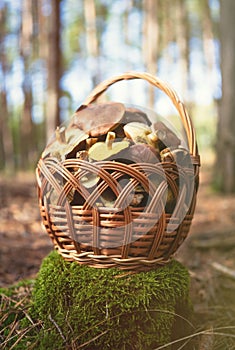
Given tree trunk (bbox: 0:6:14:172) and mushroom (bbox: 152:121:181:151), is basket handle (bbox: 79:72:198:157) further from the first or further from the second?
tree trunk (bbox: 0:6:14:172)

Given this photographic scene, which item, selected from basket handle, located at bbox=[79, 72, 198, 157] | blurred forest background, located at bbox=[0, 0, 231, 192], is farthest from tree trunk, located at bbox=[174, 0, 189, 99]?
basket handle, located at bbox=[79, 72, 198, 157]

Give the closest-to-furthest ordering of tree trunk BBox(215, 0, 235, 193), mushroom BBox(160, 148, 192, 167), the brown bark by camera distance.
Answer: mushroom BBox(160, 148, 192, 167) → tree trunk BBox(215, 0, 235, 193) → the brown bark

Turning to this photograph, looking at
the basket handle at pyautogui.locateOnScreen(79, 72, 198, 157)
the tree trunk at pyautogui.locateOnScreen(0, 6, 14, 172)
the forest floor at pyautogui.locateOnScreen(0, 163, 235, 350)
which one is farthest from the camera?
the tree trunk at pyautogui.locateOnScreen(0, 6, 14, 172)

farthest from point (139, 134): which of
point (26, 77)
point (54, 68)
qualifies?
point (26, 77)

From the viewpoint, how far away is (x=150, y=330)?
135cm

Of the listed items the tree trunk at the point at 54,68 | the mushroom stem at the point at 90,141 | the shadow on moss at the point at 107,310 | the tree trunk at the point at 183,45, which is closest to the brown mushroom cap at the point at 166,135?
the mushroom stem at the point at 90,141

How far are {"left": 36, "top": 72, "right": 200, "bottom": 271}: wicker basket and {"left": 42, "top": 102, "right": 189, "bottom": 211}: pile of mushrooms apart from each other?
4cm

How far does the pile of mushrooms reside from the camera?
4.51 ft

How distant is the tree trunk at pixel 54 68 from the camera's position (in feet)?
16.5

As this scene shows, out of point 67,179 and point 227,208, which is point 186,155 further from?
point 227,208

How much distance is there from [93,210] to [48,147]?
43 centimetres

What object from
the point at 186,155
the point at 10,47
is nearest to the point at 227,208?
the point at 186,155

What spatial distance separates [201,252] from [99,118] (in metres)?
2.10

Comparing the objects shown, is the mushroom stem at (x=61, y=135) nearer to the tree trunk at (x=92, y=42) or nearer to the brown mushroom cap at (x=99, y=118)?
the brown mushroom cap at (x=99, y=118)
